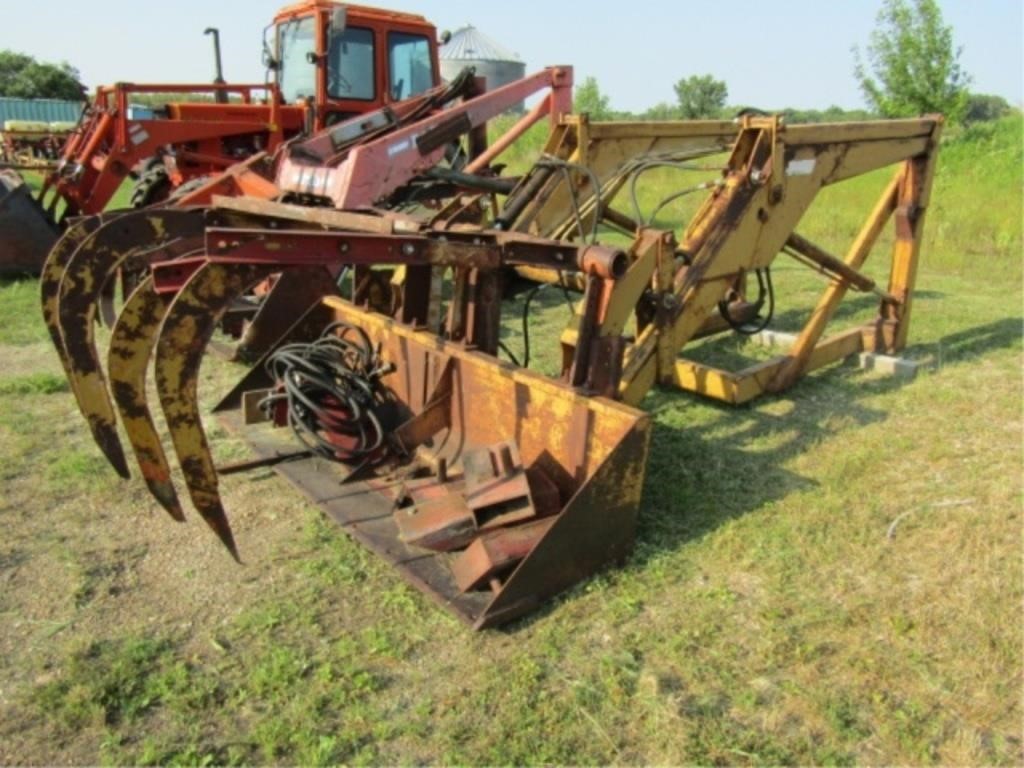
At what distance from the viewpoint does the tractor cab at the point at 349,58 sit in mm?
7914

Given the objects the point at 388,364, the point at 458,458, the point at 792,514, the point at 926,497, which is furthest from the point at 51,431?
the point at 926,497

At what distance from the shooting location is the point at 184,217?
332 cm

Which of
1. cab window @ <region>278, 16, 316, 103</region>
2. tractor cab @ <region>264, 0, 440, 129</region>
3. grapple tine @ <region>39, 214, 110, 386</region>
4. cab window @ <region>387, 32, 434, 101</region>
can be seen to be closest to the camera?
grapple tine @ <region>39, 214, 110, 386</region>

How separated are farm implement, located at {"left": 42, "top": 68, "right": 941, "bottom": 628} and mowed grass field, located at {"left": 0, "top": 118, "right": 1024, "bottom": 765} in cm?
24

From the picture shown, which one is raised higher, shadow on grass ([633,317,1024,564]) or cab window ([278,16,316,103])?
cab window ([278,16,316,103])

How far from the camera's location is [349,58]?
806 cm

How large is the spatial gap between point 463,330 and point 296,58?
549 cm

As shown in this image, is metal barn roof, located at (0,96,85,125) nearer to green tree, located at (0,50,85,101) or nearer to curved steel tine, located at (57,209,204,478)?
green tree, located at (0,50,85,101)

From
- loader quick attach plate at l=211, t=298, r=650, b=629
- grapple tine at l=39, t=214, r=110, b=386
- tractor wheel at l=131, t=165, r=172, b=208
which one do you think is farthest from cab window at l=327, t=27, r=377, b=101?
grapple tine at l=39, t=214, r=110, b=386

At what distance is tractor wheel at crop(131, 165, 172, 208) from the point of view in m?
8.22

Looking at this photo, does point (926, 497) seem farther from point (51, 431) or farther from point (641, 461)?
point (51, 431)

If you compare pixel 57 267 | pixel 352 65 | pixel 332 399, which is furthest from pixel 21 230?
pixel 332 399

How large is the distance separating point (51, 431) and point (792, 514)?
3.82m

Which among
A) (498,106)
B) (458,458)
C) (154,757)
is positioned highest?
(498,106)
